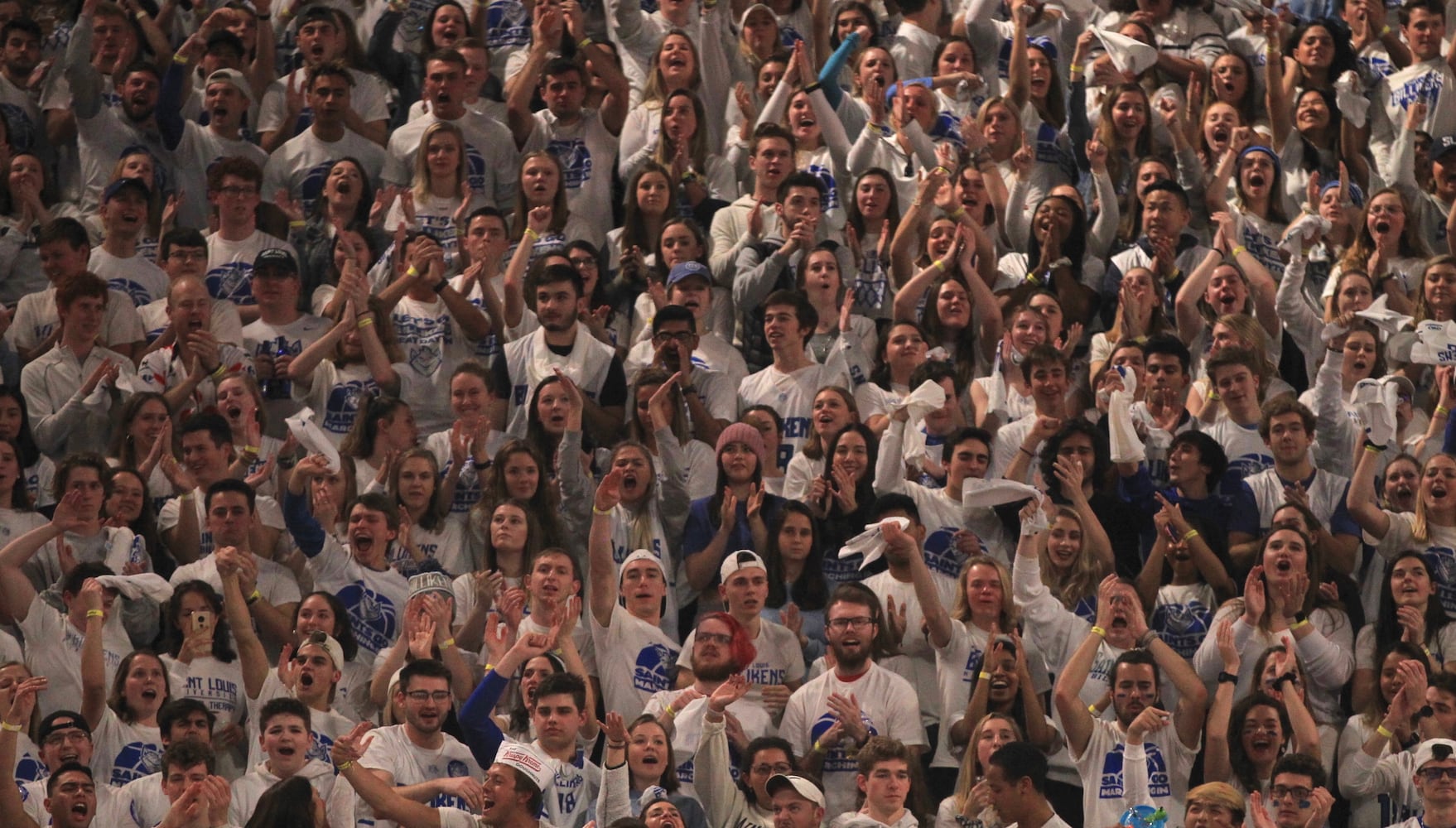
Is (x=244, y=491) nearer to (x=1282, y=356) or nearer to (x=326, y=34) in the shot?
(x=326, y=34)

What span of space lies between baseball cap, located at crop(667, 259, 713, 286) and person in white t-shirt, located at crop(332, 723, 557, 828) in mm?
3092

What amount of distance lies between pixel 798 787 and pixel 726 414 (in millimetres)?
2713

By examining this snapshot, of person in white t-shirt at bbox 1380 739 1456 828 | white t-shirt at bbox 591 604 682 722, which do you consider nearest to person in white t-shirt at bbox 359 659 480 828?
white t-shirt at bbox 591 604 682 722

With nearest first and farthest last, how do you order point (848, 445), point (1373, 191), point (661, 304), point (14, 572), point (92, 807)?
point (92, 807), point (14, 572), point (848, 445), point (661, 304), point (1373, 191)

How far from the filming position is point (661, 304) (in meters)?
13.3

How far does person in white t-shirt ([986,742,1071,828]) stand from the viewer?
1100 cm

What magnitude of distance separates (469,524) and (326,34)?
3608 mm

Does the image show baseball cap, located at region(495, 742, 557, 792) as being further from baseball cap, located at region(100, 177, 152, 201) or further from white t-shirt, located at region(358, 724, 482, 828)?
baseball cap, located at region(100, 177, 152, 201)

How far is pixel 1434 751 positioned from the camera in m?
11.4

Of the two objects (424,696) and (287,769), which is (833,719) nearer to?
(424,696)

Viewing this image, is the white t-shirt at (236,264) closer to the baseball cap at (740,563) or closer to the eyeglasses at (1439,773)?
the baseball cap at (740,563)

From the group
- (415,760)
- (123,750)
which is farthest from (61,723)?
(415,760)

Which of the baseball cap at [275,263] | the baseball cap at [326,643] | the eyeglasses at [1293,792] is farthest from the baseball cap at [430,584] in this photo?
the eyeglasses at [1293,792]

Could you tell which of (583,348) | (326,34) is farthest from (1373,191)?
(326,34)
